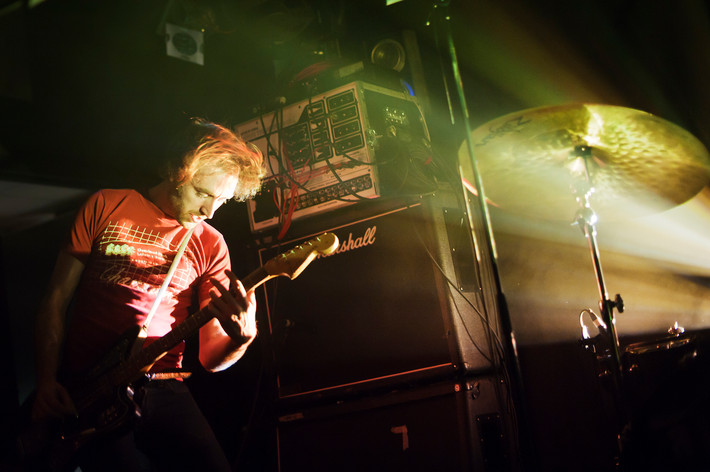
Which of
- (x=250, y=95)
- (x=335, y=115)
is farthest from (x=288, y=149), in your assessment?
(x=250, y=95)

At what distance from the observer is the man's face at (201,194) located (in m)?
2.00

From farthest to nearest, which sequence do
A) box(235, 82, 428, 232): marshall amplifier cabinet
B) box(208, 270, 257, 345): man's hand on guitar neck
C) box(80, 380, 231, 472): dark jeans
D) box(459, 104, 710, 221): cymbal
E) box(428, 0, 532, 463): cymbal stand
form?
box(235, 82, 428, 232): marshall amplifier cabinet, box(208, 270, 257, 345): man's hand on guitar neck, box(80, 380, 231, 472): dark jeans, box(459, 104, 710, 221): cymbal, box(428, 0, 532, 463): cymbal stand

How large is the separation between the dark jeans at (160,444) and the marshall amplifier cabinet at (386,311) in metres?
0.50

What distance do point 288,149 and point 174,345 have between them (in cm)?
103

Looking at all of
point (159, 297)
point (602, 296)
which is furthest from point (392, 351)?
point (159, 297)

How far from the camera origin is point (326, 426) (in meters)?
2.08

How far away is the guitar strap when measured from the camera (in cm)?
179

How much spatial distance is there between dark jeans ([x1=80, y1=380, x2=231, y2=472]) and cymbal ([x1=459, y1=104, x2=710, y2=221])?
4.32 ft

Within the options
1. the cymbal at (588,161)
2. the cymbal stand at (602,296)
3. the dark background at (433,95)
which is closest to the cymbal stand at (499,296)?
the dark background at (433,95)

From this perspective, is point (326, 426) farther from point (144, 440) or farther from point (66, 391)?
point (66, 391)

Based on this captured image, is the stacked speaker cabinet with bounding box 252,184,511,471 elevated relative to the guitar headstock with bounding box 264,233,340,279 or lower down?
lower down

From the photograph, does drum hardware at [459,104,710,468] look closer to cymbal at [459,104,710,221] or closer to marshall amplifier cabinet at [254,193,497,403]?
cymbal at [459,104,710,221]

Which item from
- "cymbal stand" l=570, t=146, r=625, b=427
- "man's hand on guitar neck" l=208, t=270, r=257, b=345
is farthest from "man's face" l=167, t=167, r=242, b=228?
"cymbal stand" l=570, t=146, r=625, b=427

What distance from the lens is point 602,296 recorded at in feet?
5.20
